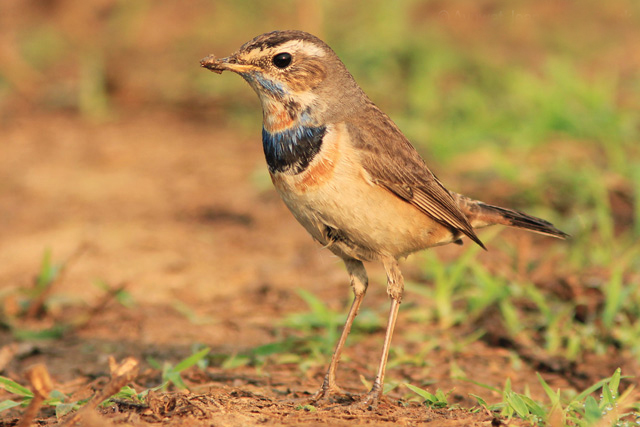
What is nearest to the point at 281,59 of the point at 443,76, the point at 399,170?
the point at 399,170

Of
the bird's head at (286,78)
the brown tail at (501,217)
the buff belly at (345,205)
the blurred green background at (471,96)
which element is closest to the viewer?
the buff belly at (345,205)

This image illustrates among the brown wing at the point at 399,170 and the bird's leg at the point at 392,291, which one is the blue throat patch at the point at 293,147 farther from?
the bird's leg at the point at 392,291

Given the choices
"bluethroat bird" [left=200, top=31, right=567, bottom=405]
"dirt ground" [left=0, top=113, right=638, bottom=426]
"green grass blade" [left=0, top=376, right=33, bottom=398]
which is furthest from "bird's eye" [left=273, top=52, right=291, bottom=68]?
"green grass blade" [left=0, top=376, right=33, bottom=398]

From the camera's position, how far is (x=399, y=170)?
4883 millimetres

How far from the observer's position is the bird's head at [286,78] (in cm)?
477

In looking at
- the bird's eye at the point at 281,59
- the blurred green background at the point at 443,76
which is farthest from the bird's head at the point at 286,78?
the blurred green background at the point at 443,76

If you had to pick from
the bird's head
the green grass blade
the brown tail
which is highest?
the bird's head

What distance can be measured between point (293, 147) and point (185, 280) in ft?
10.0

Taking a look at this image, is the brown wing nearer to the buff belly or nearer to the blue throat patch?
the buff belly

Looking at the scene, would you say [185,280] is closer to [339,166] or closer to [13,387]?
[13,387]

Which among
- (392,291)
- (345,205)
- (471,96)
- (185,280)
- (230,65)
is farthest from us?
(471,96)

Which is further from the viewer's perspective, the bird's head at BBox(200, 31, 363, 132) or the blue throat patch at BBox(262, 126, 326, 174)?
the bird's head at BBox(200, 31, 363, 132)

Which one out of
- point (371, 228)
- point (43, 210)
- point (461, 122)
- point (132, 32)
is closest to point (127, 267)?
point (43, 210)

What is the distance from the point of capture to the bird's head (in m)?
4.77
